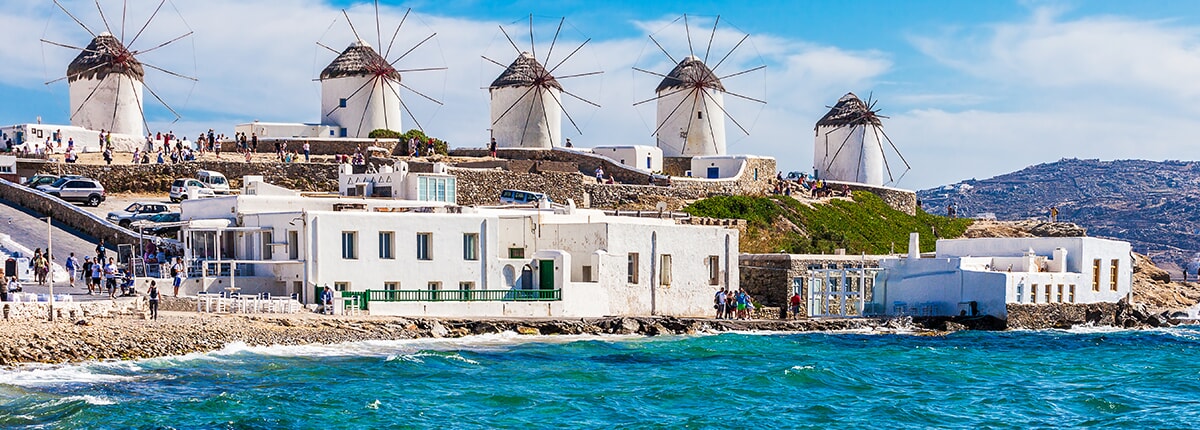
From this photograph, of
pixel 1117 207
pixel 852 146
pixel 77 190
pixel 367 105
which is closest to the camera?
pixel 77 190

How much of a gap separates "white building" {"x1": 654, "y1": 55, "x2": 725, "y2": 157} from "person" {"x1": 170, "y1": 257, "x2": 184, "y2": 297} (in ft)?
127

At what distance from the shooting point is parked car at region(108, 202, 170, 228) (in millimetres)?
42500

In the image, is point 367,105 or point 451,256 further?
point 367,105

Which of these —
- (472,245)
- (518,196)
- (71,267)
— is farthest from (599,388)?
(518,196)

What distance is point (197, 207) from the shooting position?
133 feet

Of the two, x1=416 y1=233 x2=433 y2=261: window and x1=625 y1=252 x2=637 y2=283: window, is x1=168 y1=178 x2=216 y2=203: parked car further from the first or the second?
x1=625 y1=252 x2=637 y2=283: window

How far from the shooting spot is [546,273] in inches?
1563

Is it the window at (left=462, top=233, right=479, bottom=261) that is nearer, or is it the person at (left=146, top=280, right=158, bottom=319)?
the person at (left=146, top=280, right=158, bottom=319)

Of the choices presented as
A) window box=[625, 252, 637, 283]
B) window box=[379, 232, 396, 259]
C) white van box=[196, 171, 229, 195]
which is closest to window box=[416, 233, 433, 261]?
window box=[379, 232, 396, 259]

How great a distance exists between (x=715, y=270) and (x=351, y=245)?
12.2m

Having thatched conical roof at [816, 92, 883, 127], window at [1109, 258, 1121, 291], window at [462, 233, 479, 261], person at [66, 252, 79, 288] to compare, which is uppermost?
thatched conical roof at [816, 92, 883, 127]

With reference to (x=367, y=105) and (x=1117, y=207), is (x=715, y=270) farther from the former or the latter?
(x=1117, y=207)

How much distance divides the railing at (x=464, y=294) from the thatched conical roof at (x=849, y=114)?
132 feet

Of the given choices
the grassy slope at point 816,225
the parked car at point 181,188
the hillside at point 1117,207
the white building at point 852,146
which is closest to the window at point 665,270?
the grassy slope at point 816,225
